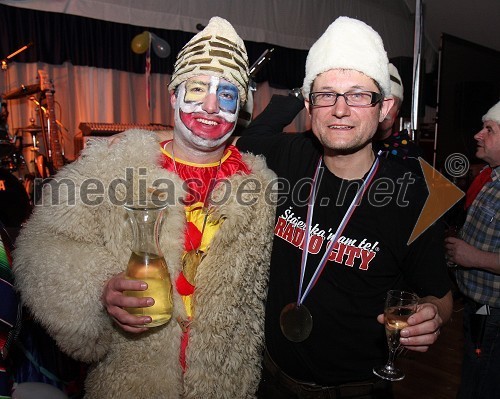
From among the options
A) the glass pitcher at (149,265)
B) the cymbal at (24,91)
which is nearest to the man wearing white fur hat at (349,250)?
the glass pitcher at (149,265)

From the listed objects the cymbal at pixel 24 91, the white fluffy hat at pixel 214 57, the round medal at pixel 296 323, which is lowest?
the round medal at pixel 296 323

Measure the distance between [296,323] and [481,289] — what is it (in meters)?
1.34

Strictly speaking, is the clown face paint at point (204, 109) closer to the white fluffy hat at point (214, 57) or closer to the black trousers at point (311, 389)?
the white fluffy hat at point (214, 57)

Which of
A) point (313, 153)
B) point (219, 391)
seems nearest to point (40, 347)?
point (219, 391)

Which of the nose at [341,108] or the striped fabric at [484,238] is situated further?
the striped fabric at [484,238]

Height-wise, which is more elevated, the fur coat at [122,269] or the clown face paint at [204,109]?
the clown face paint at [204,109]

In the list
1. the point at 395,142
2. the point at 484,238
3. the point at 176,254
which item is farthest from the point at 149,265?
the point at 484,238

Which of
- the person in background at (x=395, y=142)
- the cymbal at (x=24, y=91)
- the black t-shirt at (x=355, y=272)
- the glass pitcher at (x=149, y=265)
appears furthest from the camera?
the cymbal at (x=24, y=91)

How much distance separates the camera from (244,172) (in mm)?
1609

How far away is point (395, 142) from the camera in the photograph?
2.35m

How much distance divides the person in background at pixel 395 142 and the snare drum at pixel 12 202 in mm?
3031

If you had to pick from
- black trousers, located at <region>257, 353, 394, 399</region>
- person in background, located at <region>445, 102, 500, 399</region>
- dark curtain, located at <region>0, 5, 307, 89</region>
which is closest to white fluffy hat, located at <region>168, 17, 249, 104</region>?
black trousers, located at <region>257, 353, 394, 399</region>

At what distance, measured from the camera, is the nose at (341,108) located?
149cm

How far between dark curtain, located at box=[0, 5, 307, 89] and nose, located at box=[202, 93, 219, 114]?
4.60 m
